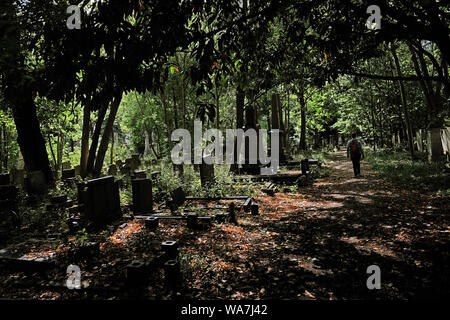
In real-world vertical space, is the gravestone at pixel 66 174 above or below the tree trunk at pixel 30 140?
below

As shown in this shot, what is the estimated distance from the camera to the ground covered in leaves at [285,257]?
12.2ft

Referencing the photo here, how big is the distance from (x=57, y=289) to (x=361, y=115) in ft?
116

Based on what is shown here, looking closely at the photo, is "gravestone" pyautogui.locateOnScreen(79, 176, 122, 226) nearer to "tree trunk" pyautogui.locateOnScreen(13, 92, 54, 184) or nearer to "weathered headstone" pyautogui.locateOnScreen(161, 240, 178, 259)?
"weathered headstone" pyautogui.locateOnScreen(161, 240, 178, 259)

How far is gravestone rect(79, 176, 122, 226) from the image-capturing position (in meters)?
6.76

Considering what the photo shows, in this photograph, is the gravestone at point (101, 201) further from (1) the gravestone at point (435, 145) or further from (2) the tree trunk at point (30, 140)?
(1) the gravestone at point (435, 145)

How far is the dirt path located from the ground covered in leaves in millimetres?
16

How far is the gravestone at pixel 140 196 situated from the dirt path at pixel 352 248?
10.2ft

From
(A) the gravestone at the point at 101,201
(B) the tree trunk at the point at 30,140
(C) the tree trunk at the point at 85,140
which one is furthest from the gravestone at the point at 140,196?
Answer: (C) the tree trunk at the point at 85,140

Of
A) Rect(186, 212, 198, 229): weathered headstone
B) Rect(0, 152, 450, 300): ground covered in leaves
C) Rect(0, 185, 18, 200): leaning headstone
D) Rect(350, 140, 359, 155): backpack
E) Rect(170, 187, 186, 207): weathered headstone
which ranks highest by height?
Rect(350, 140, 359, 155): backpack

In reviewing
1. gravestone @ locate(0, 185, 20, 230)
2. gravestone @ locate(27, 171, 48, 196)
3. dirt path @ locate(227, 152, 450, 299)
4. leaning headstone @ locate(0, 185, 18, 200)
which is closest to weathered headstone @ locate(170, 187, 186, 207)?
dirt path @ locate(227, 152, 450, 299)

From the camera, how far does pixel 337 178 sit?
46.4 feet

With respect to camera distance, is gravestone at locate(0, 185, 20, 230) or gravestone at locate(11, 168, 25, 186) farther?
gravestone at locate(11, 168, 25, 186)

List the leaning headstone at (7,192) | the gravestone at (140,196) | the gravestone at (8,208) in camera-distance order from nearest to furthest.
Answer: the gravestone at (8,208)
the leaning headstone at (7,192)
the gravestone at (140,196)
